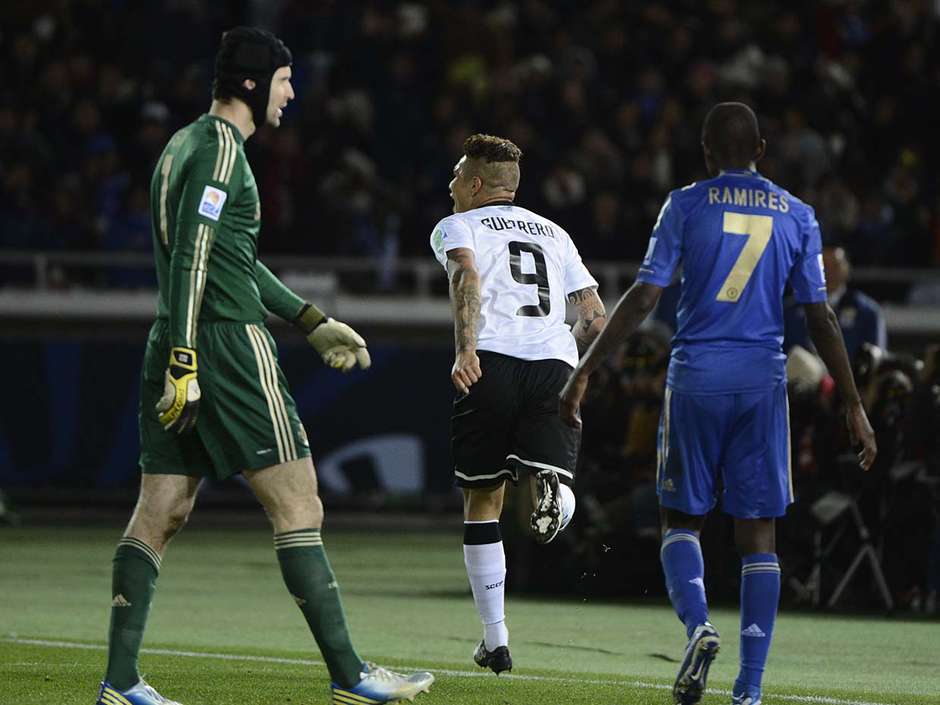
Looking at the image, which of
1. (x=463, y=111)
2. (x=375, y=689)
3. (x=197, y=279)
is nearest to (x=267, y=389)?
(x=197, y=279)

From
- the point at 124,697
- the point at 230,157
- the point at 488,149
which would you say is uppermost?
the point at 488,149

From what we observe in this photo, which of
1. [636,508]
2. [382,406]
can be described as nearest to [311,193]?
[382,406]

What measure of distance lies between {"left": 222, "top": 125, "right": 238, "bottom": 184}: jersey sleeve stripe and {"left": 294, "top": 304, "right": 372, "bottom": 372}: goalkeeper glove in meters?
0.68

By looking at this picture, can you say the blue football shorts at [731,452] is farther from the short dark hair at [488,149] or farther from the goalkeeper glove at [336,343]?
the short dark hair at [488,149]

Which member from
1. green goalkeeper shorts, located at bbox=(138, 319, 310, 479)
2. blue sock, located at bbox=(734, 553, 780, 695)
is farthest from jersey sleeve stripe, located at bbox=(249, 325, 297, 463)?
blue sock, located at bbox=(734, 553, 780, 695)

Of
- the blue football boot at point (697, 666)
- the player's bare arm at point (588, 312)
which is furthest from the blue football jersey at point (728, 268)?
the player's bare arm at point (588, 312)

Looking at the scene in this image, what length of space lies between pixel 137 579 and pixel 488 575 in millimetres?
2104

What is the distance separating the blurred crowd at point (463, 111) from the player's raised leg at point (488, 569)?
12621mm

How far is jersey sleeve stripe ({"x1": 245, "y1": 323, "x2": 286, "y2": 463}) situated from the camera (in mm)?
6363

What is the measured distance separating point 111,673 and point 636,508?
7.02 metres

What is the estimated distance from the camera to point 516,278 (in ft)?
26.8

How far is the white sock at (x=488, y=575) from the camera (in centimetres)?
810

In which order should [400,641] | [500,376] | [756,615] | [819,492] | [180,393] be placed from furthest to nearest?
[819,492]
[400,641]
[500,376]
[756,615]
[180,393]

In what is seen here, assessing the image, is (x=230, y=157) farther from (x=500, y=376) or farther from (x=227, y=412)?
(x=500, y=376)
